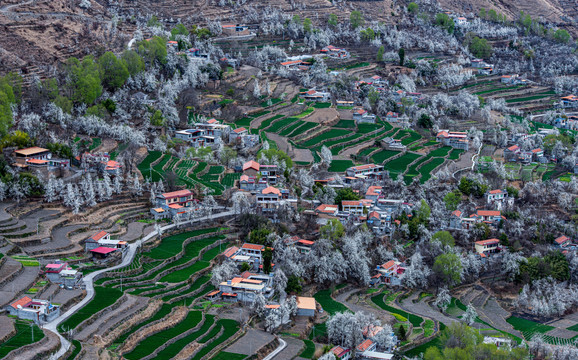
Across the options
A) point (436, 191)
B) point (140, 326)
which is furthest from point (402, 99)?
point (140, 326)

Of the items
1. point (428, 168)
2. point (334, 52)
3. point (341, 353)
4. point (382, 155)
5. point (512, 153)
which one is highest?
point (334, 52)

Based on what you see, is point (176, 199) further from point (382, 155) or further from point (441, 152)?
point (441, 152)

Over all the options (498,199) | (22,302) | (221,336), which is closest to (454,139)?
(498,199)

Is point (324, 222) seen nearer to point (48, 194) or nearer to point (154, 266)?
point (154, 266)

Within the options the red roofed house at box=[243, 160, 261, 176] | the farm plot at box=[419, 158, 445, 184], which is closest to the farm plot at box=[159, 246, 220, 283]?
the red roofed house at box=[243, 160, 261, 176]

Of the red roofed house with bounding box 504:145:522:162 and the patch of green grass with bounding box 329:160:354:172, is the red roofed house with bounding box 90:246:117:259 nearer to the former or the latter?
the patch of green grass with bounding box 329:160:354:172

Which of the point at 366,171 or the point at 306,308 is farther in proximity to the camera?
the point at 366,171
